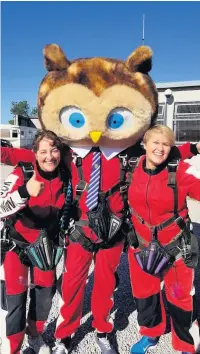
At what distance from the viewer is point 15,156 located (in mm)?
2535

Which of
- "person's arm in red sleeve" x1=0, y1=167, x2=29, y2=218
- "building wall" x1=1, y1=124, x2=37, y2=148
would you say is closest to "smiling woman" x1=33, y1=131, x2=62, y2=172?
"person's arm in red sleeve" x1=0, y1=167, x2=29, y2=218

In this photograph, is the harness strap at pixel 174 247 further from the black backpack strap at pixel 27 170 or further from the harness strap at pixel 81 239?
the black backpack strap at pixel 27 170

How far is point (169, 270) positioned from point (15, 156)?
148 centimetres

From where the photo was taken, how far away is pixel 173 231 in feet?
7.72

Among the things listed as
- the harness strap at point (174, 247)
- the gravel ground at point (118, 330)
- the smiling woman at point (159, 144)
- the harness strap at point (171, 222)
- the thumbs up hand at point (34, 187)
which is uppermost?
the smiling woman at point (159, 144)

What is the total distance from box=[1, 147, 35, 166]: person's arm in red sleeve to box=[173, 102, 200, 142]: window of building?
8.93 meters

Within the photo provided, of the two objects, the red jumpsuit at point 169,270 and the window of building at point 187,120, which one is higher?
the window of building at point 187,120

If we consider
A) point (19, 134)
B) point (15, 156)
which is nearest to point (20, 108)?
point (19, 134)

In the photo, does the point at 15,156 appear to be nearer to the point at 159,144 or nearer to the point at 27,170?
the point at 27,170

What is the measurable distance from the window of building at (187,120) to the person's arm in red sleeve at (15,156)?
8.93 m

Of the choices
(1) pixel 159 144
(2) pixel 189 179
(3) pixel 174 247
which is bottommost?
(3) pixel 174 247

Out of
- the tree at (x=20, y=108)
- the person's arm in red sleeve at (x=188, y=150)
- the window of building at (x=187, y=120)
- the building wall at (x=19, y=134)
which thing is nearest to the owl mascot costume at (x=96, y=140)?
the person's arm in red sleeve at (x=188, y=150)

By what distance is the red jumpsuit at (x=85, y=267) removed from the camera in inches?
98.9

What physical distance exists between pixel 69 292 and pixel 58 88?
160 centimetres
